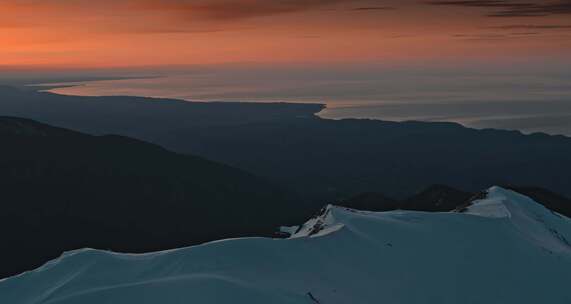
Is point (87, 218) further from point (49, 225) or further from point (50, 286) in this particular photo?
point (50, 286)

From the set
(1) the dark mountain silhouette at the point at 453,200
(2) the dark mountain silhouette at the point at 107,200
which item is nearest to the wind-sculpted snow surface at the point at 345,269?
(1) the dark mountain silhouette at the point at 453,200

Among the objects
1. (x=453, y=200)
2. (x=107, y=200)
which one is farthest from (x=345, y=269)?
(x=107, y=200)

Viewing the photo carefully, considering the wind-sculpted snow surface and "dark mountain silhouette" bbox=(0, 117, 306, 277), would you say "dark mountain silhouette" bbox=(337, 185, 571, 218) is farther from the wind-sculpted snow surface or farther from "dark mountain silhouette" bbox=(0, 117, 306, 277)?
the wind-sculpted snow surface

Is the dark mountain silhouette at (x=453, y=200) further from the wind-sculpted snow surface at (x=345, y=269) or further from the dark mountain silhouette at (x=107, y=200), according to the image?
the wind-sculpted snow surface at (x=345, y=269)

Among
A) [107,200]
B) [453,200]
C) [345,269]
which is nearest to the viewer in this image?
[345,269]

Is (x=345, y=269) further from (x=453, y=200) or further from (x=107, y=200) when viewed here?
(x=107, y=200)

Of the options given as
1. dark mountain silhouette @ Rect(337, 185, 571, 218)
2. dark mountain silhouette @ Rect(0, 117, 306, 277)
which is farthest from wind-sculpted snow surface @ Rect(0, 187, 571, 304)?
dark mountain silhouette @ Rect(0, 117, 306, 277)
